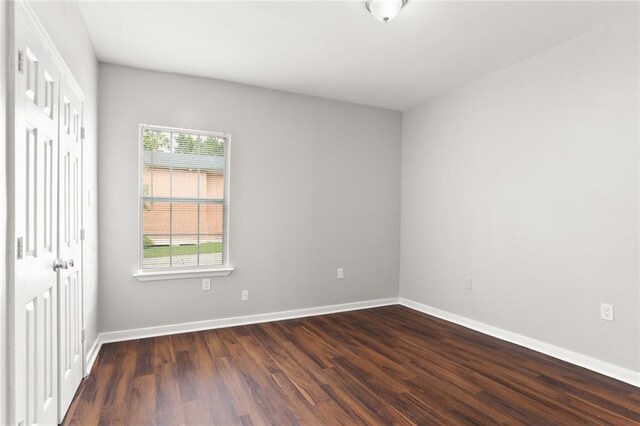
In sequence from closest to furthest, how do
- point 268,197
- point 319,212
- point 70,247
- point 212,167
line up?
point 70,247, point 212,167, point 268,197, point 319,212

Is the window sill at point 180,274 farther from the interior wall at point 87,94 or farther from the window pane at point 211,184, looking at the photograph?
the window pane at point 211,184

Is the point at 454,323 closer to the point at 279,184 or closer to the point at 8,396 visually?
the point at 279,184

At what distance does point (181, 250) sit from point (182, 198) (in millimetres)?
554

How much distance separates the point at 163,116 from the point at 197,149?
456mm

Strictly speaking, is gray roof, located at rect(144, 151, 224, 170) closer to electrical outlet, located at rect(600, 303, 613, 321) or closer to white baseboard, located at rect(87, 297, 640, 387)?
white baseboard, located at rect(87, 297, 640, 387)

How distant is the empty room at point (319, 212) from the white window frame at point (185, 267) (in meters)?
0.03

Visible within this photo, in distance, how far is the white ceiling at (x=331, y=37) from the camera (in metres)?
2.52

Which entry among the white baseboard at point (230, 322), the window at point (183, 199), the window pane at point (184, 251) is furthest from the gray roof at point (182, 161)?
the white baseboard at point (230, 322)

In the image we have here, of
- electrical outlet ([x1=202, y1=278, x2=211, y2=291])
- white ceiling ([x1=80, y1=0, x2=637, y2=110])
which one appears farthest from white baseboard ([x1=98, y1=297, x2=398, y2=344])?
white ceiling ([x1=80, y1=0, x2=637, y2=110])

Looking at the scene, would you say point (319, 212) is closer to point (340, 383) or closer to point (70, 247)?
point (340, 383)

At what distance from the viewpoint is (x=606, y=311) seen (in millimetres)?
2746

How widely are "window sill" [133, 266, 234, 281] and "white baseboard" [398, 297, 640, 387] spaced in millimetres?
2567

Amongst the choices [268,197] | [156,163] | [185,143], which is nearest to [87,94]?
[156,163]

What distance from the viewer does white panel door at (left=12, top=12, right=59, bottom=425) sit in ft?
4.64
